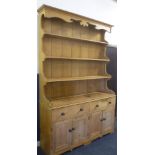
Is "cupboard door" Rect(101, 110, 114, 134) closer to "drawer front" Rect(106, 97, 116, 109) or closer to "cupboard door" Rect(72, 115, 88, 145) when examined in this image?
"drawer front" Rect(106, 97, 116, 109)

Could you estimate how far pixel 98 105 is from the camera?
2.74 meters

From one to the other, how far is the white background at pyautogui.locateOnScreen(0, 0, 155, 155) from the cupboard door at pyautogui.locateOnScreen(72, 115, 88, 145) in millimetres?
1826

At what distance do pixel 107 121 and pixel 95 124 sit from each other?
32 centimetres

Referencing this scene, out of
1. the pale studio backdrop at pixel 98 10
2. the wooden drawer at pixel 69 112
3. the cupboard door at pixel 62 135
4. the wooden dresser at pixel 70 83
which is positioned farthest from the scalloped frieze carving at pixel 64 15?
the cupboard door at pixel 62 135

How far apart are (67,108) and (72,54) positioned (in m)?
0.98

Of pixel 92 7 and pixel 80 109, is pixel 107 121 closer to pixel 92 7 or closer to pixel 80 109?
pixel 80 109

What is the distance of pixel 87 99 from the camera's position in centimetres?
263

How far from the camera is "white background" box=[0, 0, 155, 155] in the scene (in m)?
0.47
